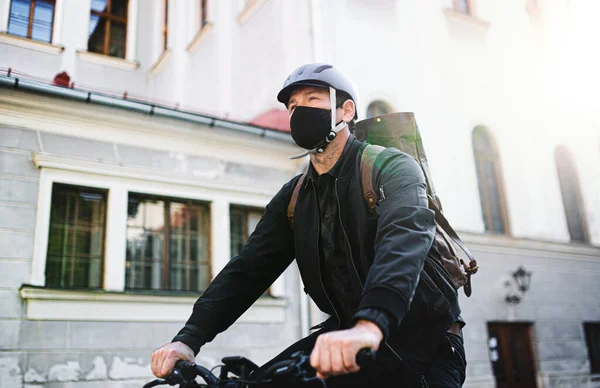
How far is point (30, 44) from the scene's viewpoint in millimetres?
10656

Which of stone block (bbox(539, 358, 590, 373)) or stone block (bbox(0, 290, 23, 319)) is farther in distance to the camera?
stone block (bbox(539, 358, 590, 373))

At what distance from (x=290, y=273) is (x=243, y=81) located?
197 inches

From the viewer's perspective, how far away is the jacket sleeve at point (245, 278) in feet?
7.94

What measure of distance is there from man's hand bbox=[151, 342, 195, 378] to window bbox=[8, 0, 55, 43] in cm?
980

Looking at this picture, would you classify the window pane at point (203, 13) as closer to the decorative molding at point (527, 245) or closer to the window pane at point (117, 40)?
the window pane at point (117, 40)

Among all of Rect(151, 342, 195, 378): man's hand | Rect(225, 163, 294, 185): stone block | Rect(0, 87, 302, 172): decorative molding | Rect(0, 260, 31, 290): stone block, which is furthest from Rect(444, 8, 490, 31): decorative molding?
Rect(151, 342, 195, 378): man's hand

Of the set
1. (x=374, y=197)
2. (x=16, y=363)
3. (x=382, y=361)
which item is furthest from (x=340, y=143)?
(x=16, y=363)

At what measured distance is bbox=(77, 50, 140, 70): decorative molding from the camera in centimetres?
1199

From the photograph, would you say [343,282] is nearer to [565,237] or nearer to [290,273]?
[290,273]

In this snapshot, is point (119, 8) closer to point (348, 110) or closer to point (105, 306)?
point (105, 306)

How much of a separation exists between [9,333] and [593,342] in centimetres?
1160

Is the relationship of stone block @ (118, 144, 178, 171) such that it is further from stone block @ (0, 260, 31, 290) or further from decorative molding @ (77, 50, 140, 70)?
decorative molding @ (77, 50, 140, 70)

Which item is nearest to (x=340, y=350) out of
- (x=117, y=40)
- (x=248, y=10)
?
(x=248, y=10)

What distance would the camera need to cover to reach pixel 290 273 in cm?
905
